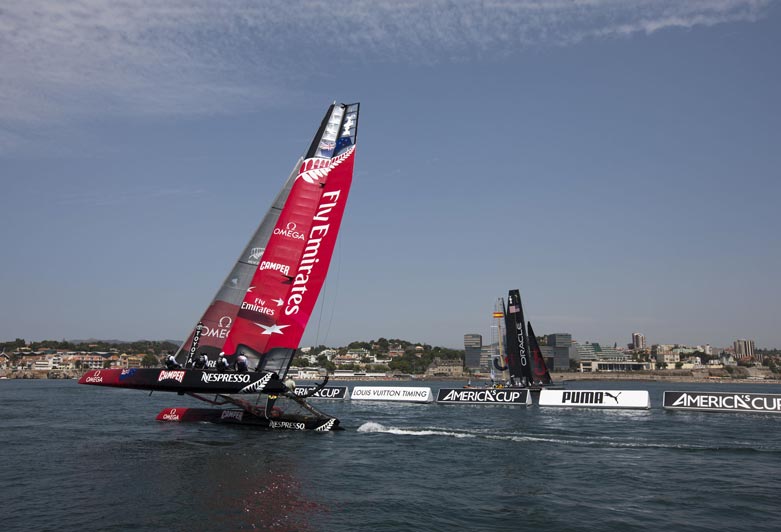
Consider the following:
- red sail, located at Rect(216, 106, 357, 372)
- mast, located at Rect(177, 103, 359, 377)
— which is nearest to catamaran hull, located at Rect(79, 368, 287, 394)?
mast, located at Rect(177, 103, 359, 377)

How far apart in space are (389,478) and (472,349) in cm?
13553

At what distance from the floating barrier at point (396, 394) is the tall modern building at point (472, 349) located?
328 feet

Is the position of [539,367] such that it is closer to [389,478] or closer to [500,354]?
[500,354]

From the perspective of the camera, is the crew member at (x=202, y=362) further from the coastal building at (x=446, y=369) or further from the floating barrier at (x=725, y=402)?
the coastal building at (x=446, y=369)

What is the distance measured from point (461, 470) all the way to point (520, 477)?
180 cm

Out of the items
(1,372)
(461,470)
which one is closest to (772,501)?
(461,470)

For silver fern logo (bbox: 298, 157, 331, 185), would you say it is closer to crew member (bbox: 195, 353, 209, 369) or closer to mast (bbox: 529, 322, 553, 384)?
crew member (bbox: 195, 353, 209, 369)

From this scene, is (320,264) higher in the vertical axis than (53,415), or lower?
higher

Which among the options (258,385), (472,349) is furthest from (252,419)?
(472,349)

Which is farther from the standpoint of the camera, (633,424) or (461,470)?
(633,424)

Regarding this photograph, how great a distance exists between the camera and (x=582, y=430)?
26.0m

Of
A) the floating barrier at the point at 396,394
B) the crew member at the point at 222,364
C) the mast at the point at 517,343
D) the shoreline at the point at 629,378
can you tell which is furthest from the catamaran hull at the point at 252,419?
the shoreline at the point at 629,378

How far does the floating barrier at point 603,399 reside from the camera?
3769cm

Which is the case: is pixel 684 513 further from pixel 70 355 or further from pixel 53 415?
pixel 70 355
